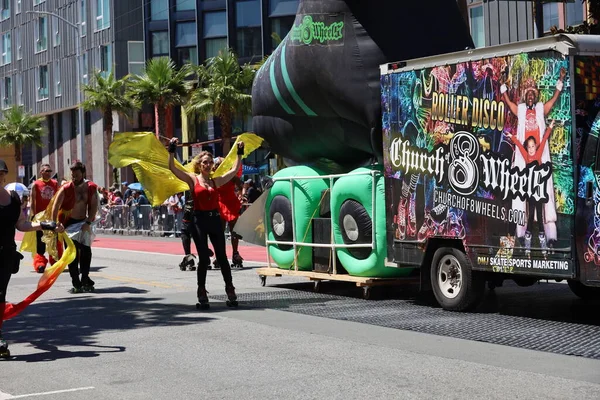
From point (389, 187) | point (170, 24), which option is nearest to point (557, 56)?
point (389, 187)

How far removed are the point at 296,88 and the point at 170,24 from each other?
45.5m

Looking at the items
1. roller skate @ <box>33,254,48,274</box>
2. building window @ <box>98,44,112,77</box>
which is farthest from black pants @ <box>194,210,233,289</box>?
building window @ <box>98,44,112,77</box>

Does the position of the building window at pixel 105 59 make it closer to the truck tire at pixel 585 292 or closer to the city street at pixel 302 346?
the city street at pixel 302 346

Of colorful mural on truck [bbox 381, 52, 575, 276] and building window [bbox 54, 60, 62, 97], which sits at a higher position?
building window [bbox 54, 60, 62, 97]

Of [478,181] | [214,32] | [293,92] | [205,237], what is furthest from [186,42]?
[478,181]

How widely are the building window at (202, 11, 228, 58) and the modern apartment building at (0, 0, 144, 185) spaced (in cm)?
498

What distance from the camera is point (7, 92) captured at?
→ 7800cm

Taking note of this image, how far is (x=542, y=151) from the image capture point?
33.3 ft

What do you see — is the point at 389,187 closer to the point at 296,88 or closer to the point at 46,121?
the point at 296,88

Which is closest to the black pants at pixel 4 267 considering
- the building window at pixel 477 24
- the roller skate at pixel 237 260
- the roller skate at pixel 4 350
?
the roller skate at pixel 4 350

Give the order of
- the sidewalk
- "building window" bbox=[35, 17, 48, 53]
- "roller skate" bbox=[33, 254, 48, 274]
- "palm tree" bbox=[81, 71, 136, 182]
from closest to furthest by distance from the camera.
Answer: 1. "roller skate" bbox=[33, 254, 48, 274]
2. the sidewalk
3. "palm tree" bbox=[81, 71, 136, 182]
4. "building window" bbox=[35, 17, 48, 53]

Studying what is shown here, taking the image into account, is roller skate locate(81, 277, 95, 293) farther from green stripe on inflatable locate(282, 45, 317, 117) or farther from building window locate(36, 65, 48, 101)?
building window locate(36, 65, 48, 101)

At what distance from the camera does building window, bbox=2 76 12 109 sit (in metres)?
77.4

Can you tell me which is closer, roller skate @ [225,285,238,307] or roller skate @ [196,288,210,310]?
roller skate @ [196,288,210,310]
